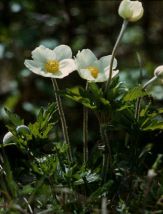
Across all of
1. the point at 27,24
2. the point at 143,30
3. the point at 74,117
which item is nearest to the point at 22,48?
the point at 27,24

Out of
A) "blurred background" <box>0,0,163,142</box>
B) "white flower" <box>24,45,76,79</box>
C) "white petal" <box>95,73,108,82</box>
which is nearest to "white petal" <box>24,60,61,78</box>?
"white flower" <box>24,45,76,79</box>

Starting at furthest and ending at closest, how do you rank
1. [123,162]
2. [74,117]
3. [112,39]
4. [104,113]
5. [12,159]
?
1. [112,39]
2. [74,117]
3. [12,159]
4. [123,162]
5. [104,113]

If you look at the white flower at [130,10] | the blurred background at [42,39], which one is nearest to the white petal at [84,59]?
the white flower at [130,10]

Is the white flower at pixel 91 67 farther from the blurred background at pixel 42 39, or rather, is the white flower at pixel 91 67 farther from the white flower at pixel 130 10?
the blurred background at pixel 42 39

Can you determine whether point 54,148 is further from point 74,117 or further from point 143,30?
point 143,30

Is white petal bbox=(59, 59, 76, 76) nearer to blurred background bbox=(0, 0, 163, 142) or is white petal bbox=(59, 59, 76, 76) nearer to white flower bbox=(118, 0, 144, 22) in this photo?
white flower bbox=(118, 0, 144, 22)

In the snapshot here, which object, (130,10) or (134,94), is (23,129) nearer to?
(134,94)
